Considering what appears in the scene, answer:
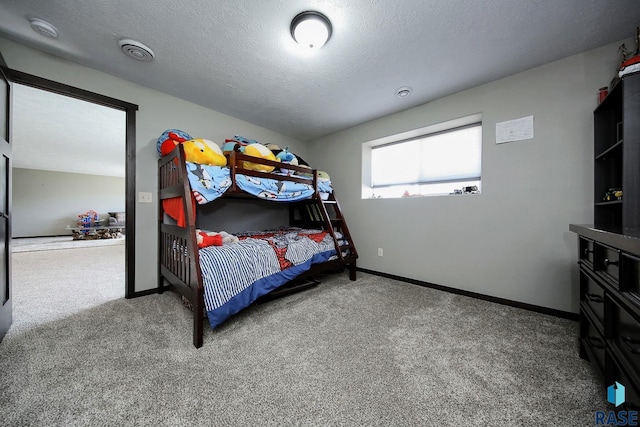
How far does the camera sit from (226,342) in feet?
4.80

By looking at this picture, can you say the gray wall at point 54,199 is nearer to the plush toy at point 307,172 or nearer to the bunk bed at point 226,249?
the bunk bed at point 226,249

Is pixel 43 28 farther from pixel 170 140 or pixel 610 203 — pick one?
pixel 610 203

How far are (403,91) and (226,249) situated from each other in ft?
7.56

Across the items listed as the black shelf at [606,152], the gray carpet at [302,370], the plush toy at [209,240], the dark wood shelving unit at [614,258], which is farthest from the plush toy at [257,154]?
the black shelf at [606,152]

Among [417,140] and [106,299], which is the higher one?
[417,140]

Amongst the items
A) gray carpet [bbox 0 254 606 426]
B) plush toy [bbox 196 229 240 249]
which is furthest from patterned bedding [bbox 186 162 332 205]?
gray carpet [bbox 0 254 606 426]

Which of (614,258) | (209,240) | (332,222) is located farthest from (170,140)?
(614,258)

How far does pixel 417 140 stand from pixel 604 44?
152 centimetres

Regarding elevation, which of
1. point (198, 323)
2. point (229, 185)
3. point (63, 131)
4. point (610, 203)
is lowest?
point (198, 323)

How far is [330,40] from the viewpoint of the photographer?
1621 mm

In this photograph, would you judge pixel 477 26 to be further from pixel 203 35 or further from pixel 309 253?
pixel 309 253

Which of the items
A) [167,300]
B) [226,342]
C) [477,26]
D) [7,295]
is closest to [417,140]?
[477,26]

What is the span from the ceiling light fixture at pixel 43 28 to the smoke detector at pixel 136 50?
37 cm

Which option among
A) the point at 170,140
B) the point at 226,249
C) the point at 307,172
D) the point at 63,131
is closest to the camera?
the point at 226,249
